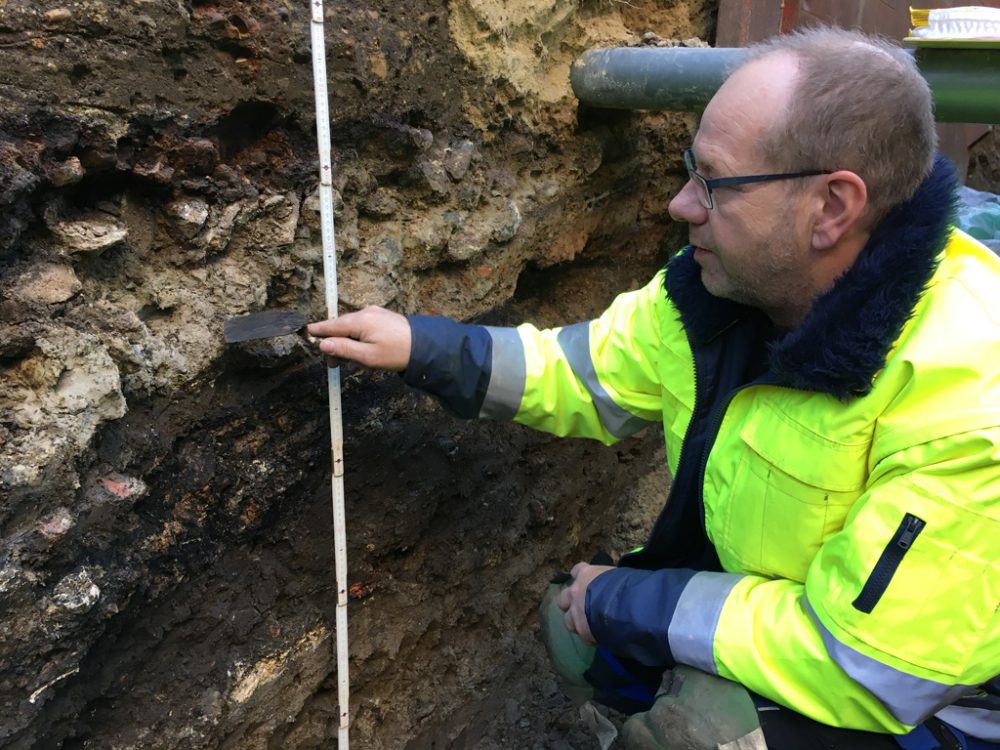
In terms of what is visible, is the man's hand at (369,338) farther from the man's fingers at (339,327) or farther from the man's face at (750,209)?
the man's face at (750,209)

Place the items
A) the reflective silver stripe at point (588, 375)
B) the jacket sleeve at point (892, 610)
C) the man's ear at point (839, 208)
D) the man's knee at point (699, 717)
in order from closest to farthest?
1. the jacket sleeve at point (892, 610)
2. the man's ear at point (839, 208)
3. the man's knee at point (699, 717)
4. the reflective silver stripe at point (588, 375)

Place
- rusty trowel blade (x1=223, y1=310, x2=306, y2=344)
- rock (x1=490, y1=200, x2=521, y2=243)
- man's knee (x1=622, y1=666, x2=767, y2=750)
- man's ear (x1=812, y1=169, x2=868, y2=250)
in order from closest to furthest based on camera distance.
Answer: man's ear (x1=812, y1=169, x2=868, y2=250) → man's knee (x1=622, y1=666, x2=767, y2=750) → rusty trowel blade (x1=223, y1=310, x2=306, y2=344) → rock (x1=490, y1=200, x2=521, y2=243)

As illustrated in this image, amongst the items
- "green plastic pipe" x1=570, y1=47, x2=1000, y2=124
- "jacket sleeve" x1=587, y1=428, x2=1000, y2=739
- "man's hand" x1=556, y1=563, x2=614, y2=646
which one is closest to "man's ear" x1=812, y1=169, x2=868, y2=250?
"jacket sleeve" x1=587, y1=428, x2=1000, y2=739

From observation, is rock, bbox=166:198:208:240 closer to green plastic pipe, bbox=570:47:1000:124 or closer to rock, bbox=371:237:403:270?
rock, bbox=371:237:403:270

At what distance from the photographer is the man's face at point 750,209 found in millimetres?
1458

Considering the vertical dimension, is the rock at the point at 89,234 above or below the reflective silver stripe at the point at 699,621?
above

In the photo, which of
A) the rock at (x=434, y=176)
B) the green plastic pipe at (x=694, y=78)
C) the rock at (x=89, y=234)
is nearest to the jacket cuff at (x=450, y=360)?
the rock at (x=434, y=176)

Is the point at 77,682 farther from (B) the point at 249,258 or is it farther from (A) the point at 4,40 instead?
(A) the point at 4,40

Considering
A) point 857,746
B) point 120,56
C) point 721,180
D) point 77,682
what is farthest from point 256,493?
point 857,746

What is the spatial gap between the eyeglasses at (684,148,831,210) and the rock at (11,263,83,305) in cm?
→ 119

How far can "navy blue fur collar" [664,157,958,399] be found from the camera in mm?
1380

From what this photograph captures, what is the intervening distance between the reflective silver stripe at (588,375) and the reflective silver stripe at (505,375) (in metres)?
0.13

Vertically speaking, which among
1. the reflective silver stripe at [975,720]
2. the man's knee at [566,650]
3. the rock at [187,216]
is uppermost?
the rock at [187,216]

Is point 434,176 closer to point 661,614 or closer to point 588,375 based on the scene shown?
point 588,375
